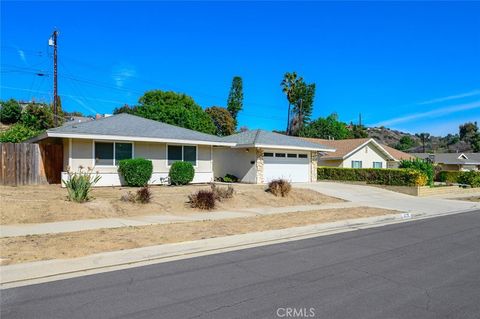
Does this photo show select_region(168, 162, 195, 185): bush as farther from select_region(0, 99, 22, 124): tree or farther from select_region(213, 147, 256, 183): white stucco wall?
select_region(0, 99, 22, 124): tree

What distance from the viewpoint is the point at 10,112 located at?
52.1 meters

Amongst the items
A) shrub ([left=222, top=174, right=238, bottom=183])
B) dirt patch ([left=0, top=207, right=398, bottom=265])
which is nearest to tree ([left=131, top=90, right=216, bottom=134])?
shrub ([left=222, top=174, right=238, bottom=183])

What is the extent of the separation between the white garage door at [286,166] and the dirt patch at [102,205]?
7524 millimetres

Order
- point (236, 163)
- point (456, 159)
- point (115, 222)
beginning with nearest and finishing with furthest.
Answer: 1. point (115, 222)
2. point (236, 163)
3. point (456, 159)

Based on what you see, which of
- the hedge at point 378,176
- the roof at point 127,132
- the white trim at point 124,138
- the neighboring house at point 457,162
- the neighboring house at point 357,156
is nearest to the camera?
the white trim at point 124,138

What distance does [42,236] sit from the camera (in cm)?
971

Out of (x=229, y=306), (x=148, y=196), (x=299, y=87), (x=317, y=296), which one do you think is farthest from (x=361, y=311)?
(x=299, y=87)

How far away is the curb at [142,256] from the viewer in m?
6.84

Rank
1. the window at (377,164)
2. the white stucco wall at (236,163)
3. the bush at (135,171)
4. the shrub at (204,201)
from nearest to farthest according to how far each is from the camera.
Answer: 1. the shrub at (204,201)
2. the bush at (135,171)
3. the white stucco wall at (236,163)
4. the window at (377,164)

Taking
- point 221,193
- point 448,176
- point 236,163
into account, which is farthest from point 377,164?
point 221,193

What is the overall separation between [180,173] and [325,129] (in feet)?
176

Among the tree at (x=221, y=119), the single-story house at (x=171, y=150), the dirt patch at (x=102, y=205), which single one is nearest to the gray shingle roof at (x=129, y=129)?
the single-story house at (x=171, y=150)

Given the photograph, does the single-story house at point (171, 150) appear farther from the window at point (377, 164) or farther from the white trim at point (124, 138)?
the window at point (377, 164)

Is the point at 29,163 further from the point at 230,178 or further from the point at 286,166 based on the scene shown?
the point at 286,166
